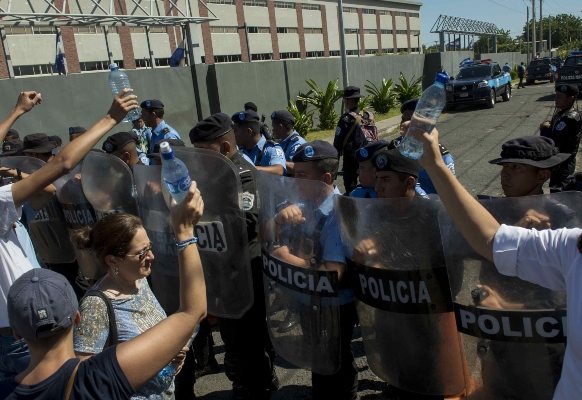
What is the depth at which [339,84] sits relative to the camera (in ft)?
65.7

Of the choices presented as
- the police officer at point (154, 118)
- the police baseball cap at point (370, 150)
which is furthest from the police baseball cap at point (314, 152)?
the police officer at point (154, 118)

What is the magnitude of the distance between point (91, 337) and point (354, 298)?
48.8 inches

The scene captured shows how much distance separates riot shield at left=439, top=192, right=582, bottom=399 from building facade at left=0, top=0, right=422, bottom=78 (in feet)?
33.3

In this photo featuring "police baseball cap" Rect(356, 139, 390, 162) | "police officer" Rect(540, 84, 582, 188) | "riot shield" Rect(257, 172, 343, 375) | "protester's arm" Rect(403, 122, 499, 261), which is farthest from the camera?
"police officer" Rect(540, 84, 582, 188)

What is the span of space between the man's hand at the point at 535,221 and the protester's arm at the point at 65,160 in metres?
1.87

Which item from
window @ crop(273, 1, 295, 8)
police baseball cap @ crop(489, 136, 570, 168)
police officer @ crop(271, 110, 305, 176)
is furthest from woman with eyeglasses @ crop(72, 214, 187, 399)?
window @ crop(273, 1, 295, 8)

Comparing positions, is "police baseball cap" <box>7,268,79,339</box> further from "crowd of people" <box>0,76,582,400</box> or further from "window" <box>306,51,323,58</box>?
"window" <box>306,51,323,58</box>

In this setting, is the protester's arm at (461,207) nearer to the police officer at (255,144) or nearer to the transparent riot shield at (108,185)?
the transparent riot shield at (108,185)

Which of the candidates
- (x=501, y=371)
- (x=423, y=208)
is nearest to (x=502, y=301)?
(x=501, y=371)

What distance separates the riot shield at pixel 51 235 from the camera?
13.9 feet

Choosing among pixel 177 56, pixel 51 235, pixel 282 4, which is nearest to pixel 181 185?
pixel 51 235

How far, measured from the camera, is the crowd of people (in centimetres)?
158

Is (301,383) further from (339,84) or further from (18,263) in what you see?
(339,84)

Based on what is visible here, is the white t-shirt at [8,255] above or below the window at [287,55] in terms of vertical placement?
below
